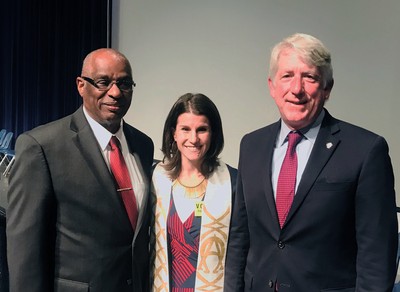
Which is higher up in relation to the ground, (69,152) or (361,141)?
(361,141)

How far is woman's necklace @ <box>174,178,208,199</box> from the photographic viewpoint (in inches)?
88.0

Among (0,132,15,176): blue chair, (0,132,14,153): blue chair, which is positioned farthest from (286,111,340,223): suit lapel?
(0,132,14,153): blue chair

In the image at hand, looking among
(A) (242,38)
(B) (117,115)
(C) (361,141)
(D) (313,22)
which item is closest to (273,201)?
(C) (361,141)

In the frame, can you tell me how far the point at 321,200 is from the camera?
161cm

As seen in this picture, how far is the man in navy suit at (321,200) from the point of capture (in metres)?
1.57

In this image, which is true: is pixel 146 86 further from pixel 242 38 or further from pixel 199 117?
pixel 199 117

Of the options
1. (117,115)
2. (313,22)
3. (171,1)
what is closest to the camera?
(117,115)

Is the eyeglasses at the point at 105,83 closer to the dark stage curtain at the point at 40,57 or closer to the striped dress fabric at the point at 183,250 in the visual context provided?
the striped dress fabric at the point at 183,250

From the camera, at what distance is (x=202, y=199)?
2211mm

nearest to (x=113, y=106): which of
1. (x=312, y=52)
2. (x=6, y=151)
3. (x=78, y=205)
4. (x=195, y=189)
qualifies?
(x=78, y=205)

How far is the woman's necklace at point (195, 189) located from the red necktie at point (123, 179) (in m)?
0.28

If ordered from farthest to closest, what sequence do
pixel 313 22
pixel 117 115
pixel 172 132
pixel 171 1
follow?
pixel 171 1 → pixel 313 22 → pixel 172 132 → pixel 117 115

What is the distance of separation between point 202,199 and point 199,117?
38cm

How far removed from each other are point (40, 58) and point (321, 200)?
22.2 feet
